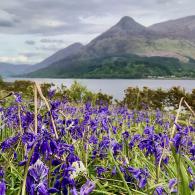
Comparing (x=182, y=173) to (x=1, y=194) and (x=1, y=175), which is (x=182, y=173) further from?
(x=1, y=194)

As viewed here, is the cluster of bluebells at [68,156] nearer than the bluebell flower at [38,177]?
No

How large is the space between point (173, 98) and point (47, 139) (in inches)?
851

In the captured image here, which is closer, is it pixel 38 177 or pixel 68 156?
pixel 38 177

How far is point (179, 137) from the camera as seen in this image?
3.00 m

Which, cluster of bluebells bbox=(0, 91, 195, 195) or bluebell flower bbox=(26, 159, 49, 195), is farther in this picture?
cluster of bluebells bbox=(0, 91, 195, 195)

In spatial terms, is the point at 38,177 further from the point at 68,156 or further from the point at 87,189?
the point at 68,156

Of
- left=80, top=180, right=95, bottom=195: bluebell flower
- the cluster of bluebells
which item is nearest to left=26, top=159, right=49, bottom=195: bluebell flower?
the cluster of bluebells

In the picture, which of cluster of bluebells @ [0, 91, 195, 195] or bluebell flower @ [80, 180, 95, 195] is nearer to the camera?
bluebell flower @ [80, 180, 95, 195]

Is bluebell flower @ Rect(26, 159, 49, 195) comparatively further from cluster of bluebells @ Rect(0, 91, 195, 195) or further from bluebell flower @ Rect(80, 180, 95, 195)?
bluebell flower @ Rect(80, 180, 95, 195)

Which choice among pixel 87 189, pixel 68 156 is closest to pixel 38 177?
pixel 87 189

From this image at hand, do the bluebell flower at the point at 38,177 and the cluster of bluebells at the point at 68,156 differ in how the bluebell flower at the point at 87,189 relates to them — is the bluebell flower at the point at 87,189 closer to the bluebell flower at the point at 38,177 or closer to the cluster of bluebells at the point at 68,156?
the cluster of bluebells at the point at 68,156

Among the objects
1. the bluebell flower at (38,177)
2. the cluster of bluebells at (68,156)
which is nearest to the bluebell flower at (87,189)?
the cluster of bluebells at (68,156)

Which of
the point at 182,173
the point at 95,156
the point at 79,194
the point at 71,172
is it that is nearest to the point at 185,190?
the point at 182,173

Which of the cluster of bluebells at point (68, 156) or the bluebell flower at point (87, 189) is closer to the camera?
the bluebell flower at point (87, 189)
